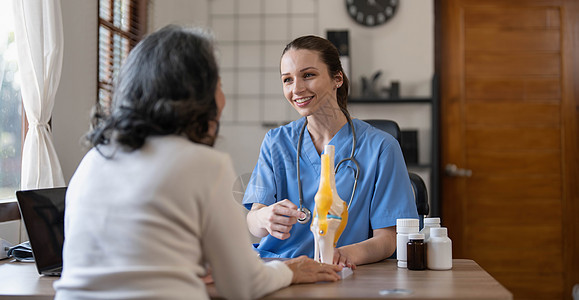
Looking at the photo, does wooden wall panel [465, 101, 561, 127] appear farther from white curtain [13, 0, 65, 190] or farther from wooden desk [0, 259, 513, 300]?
white curtain [13, 0, 65, 190]

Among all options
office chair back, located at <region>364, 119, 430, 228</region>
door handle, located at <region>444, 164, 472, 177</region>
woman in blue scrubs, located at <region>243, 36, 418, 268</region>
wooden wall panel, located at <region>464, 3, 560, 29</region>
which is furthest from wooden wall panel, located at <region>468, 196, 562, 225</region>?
woman in blue scrubs, located at <region>243, 36, 418, 268</region>

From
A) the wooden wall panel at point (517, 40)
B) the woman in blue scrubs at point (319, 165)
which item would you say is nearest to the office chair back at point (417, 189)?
the woman in blue scrubs at point (319, 165)

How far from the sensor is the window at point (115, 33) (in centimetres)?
296

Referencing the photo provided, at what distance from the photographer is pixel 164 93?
1.03m

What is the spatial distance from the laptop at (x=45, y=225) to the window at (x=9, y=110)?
2.28 ft

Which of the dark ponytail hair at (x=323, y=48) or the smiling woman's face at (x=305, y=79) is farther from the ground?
the dark ponytail hair at (x=323, y=48)

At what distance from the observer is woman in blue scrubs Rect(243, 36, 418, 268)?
5.51 ft

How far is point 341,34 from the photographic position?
371 cm

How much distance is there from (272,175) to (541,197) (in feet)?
8.65

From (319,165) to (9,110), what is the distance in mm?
1215

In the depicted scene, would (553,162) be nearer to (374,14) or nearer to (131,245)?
(374,14)

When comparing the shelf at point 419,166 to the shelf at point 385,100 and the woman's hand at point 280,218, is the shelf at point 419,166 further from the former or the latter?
the woman's hand at point 280,218

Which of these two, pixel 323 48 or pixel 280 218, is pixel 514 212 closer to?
pixel 323 48

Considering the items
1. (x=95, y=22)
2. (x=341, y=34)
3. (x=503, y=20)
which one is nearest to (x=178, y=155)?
(x=95, y=22)
